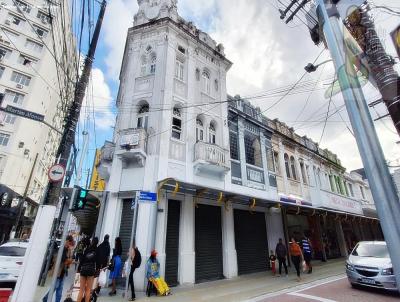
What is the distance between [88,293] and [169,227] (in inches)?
184

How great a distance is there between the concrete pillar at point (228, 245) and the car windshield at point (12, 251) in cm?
869

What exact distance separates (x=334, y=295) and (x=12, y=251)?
11594 millimetres

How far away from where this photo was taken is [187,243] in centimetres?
1090

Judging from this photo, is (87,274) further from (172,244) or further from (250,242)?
(250,242)

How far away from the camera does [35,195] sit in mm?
36344

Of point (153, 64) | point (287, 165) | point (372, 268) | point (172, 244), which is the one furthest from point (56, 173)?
point (287, 165)

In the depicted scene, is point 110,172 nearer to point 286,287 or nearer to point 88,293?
point 88,293

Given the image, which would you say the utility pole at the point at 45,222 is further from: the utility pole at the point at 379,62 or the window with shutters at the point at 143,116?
the utility pole at the point at 379,62

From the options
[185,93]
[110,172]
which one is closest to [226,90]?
[185,93]

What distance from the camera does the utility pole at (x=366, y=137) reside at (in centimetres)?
250

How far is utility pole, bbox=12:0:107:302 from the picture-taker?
5.99m

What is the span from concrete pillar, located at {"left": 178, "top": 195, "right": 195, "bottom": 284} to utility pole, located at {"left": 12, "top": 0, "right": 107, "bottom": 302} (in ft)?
17.8

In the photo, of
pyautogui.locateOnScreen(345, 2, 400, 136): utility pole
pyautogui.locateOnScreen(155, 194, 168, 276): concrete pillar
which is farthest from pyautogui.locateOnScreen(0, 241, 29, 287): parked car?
pyautogui.locateOnScreen(345, 2, 400, 136): utility pole

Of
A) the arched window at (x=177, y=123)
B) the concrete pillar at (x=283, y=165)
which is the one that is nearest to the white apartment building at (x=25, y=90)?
the arched window at (x=177, y=123)
